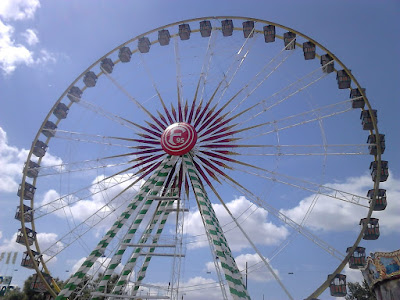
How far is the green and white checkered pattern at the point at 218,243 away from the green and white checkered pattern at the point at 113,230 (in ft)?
4.56

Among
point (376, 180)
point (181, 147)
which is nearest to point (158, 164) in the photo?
point (181, 147)

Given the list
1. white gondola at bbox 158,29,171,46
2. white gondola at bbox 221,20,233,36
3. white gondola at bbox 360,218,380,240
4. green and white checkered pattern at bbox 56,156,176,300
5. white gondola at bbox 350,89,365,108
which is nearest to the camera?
green and white checkered pattern at bbox 56,156,176,300

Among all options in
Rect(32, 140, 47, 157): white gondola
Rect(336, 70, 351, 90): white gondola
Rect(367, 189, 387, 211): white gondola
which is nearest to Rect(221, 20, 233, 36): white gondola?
Rect(336, 70, 351, 90): white gondola

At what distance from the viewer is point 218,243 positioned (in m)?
14.6

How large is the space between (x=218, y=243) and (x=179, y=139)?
629 cm

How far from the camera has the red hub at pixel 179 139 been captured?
18.5 meters

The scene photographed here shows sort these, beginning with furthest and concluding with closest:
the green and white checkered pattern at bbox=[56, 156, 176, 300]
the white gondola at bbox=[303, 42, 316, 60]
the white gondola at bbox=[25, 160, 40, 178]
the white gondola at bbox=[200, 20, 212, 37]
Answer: the white gondola at bbox=[200, 20, 212, 37] → the white gondola at bbox=[25, 160, 40, 178] → the white gondola at bbox=[303, 42, 316, 60] → the green and white checkered pattern at bbox=[56, 156, 176, 300]

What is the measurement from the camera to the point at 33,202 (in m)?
22.3

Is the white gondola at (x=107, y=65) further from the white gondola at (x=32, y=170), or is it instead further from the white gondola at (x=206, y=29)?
the white gondola at (x=32, y=170)

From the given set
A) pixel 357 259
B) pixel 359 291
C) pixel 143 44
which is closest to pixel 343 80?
pixel 357 259

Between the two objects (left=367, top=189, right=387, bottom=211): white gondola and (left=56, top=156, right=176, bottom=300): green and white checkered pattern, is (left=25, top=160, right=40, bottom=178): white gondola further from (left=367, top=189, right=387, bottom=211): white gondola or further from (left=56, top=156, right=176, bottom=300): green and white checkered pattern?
(left=367, top=189, right=387, bottom=211): white gondola

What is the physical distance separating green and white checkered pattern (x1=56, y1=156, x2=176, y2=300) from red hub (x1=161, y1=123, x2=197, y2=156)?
0.62 m

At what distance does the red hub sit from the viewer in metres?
18.5

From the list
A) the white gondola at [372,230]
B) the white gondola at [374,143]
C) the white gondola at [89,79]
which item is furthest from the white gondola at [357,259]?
the white gondola at [89,79]
